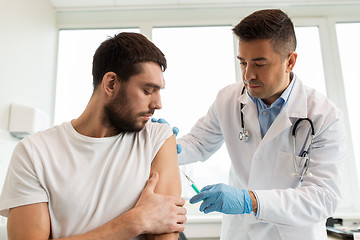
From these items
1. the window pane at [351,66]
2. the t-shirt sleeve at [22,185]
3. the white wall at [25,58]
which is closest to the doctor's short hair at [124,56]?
the t-shirt sleeve at [22,185]

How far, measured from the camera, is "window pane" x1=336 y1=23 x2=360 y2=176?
281 cm

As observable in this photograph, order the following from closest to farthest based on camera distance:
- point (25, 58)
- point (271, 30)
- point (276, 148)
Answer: point (271, 30), point (276, 148), point (25, 58)

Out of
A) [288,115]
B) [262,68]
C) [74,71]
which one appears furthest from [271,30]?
[74,71]

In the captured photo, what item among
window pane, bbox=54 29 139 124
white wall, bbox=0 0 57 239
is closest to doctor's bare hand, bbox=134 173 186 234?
white wall, bbox=0 0 57 239

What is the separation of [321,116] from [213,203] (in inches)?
24.1

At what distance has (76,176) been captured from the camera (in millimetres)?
981

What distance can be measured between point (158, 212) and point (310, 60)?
2.55 m

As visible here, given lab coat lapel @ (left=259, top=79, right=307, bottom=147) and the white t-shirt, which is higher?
lab coat lapel @ (left=259, top=79, right=307, bottom=147)

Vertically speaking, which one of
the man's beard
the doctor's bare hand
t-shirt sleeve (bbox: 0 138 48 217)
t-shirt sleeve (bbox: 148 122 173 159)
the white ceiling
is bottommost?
the doctor's bare hand

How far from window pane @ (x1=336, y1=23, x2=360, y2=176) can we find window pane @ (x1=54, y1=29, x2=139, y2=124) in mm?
2017

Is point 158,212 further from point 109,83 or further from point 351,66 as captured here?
point 351,66

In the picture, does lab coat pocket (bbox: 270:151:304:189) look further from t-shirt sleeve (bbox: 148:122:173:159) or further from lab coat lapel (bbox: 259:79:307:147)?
t-shirt sleeve (bbox: 148:122:173:159)

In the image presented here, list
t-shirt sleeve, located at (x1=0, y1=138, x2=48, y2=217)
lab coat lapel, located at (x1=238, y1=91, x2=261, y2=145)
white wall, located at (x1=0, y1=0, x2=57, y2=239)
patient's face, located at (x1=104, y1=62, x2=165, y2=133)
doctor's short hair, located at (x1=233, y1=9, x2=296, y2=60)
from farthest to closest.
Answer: white wall, located at (x1=0, y1=0, x2=57, y2=239)
lab coat lapel, located at (x1=238, y1=91, x2=261, y2=145)
doctor's short hair, located at (x1=233, y1=9, x2=296, y2=60)
patient's face, located at (x1=104, y1=62, x2=165, y2=133)
t-shirt sleeve, located at (x1=0, y1=138, x2=48, y2=217)

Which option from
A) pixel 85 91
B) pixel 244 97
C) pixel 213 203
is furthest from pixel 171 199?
pixel 85 91
